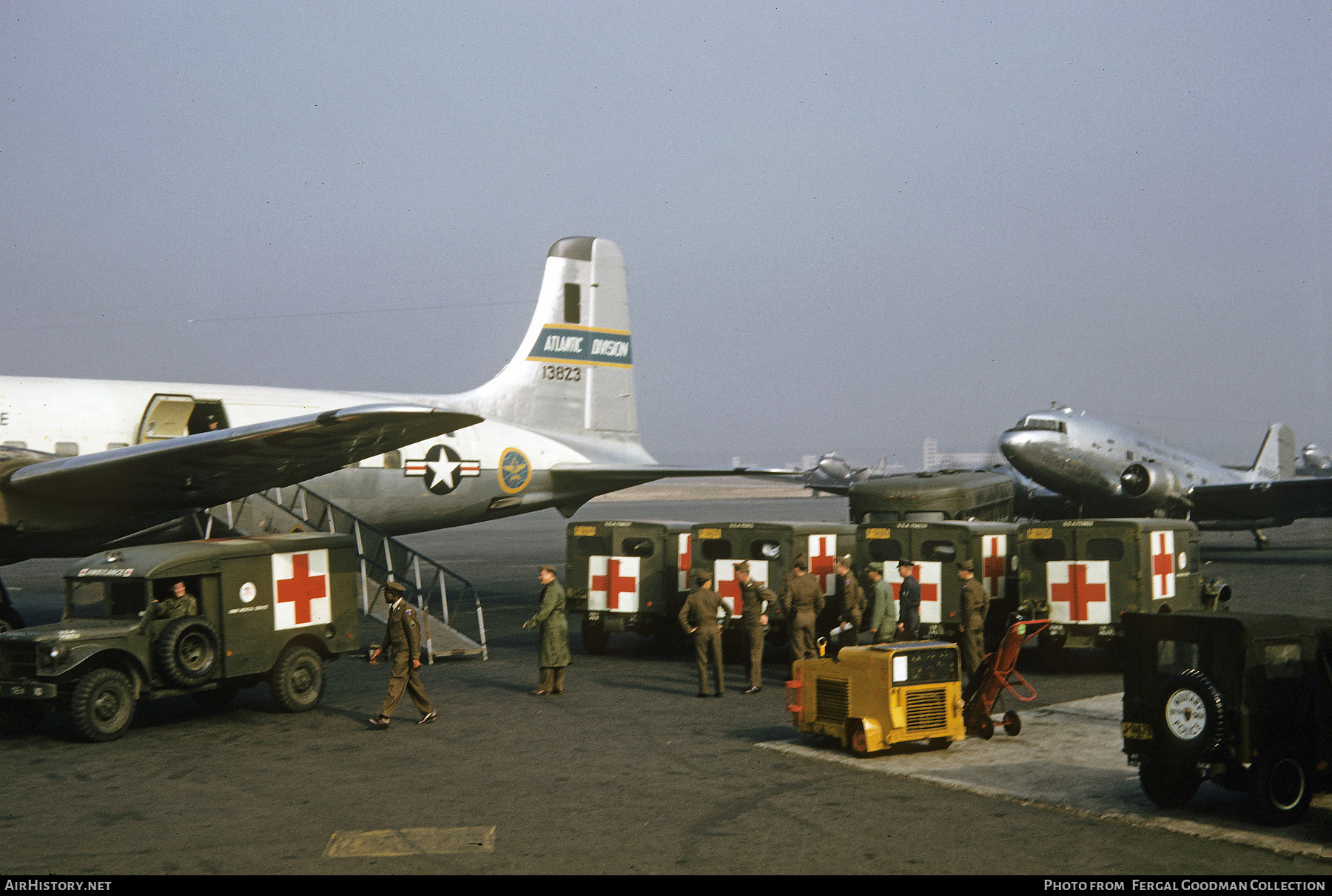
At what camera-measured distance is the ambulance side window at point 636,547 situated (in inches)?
716

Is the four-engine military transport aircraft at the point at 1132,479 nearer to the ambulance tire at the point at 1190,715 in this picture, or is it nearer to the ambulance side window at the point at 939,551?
the ambulance side window at the point at 939,551

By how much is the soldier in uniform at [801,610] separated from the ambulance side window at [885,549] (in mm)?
2300

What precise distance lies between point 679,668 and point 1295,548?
33137mm

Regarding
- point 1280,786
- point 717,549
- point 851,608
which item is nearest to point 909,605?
point 851,608

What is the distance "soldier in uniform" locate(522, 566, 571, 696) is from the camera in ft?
47.4

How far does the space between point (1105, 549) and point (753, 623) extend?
211 inches

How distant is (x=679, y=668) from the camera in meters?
17.2

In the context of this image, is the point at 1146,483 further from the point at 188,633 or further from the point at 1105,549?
the point at 188,633

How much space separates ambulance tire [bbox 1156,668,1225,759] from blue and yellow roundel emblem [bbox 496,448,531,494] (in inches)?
634

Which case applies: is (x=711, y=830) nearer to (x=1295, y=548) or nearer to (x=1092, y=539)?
(x=1092, y=539)

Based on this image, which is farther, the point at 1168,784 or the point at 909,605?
the point at 909,605

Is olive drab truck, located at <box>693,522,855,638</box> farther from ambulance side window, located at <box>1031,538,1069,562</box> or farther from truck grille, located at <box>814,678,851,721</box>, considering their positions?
truck grille, located at <box>814,678,851,721</box>

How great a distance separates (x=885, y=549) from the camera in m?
16.9

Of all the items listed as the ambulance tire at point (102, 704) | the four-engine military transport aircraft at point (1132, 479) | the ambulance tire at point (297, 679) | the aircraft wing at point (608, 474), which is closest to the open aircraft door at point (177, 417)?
the aircraft wing at point (608, 474)
